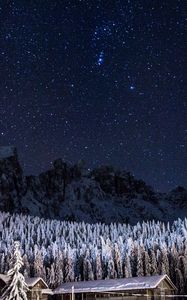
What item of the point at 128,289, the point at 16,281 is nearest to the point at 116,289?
the point at 128,289

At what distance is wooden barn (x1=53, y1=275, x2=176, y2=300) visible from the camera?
2776 inches

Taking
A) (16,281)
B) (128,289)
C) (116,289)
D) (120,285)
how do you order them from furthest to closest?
(120,285)
(116,289)
(128,289)
(16,281)

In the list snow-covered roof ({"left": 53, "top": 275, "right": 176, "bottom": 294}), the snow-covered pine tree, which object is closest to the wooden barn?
snow-covered roof ({"left": 53, "top": 275, "right": 176, "bottom": 294})

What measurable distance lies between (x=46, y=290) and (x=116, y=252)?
140 ft

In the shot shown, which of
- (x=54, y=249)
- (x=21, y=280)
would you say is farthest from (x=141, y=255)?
(x=21, y=280)

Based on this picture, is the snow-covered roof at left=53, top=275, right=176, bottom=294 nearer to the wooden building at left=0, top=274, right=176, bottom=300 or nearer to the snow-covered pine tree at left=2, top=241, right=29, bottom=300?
the wooden building at left=0, top=274, right=176, bottom=300

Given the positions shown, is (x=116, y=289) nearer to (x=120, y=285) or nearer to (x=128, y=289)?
(x=120, y=285)

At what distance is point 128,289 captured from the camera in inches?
2815

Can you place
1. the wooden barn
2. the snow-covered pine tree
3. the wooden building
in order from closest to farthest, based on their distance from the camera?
the snow-covered pine tree < the wooden barn < the wooden building

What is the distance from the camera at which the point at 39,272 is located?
109 meters

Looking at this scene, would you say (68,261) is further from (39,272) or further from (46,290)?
(46,290)

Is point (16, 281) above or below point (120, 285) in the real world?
below

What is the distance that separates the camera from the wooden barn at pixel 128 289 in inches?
2776

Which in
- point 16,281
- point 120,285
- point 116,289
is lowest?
point 16,281
